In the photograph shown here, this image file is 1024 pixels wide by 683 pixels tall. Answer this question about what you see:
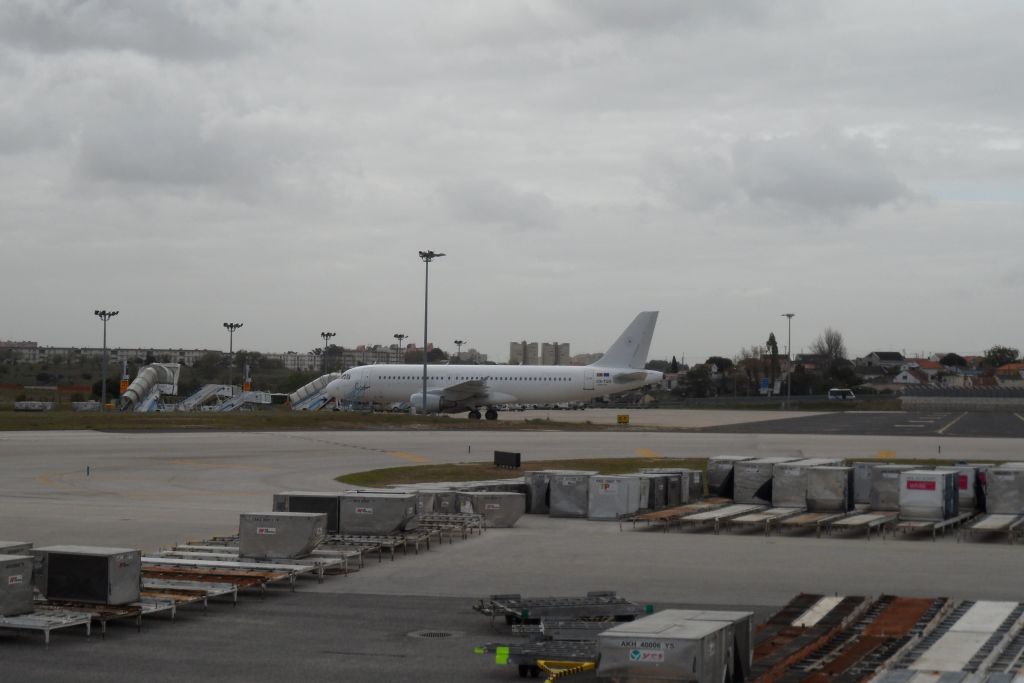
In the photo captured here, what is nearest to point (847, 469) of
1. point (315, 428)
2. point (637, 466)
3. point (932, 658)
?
point (637, 466)

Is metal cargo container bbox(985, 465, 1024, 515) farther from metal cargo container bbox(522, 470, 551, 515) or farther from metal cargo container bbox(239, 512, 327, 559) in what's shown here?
metal cargo container bbox(239, 512, 327, 559)

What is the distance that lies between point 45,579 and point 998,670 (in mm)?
12909

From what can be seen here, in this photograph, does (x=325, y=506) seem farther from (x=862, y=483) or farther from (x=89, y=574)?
(x=862, y=483)

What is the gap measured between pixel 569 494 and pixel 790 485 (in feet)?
19.5

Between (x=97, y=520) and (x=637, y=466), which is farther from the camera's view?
(x=637, y=466)

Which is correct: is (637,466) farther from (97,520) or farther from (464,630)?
(464,630)

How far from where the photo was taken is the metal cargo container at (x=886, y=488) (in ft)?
100

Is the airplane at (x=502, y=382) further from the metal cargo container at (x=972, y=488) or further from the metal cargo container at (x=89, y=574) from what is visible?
the metal cargo container at (x=89, y=574)

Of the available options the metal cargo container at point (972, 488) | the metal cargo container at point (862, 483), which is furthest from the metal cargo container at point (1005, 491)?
the metal cargo container at point (862, 483)

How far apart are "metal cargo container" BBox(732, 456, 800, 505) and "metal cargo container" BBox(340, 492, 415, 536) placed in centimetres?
1123

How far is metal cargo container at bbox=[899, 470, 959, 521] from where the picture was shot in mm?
27750

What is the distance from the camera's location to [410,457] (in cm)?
4775

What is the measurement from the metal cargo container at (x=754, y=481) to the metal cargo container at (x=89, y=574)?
19071 millimetres

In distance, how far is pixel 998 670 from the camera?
12.8m
